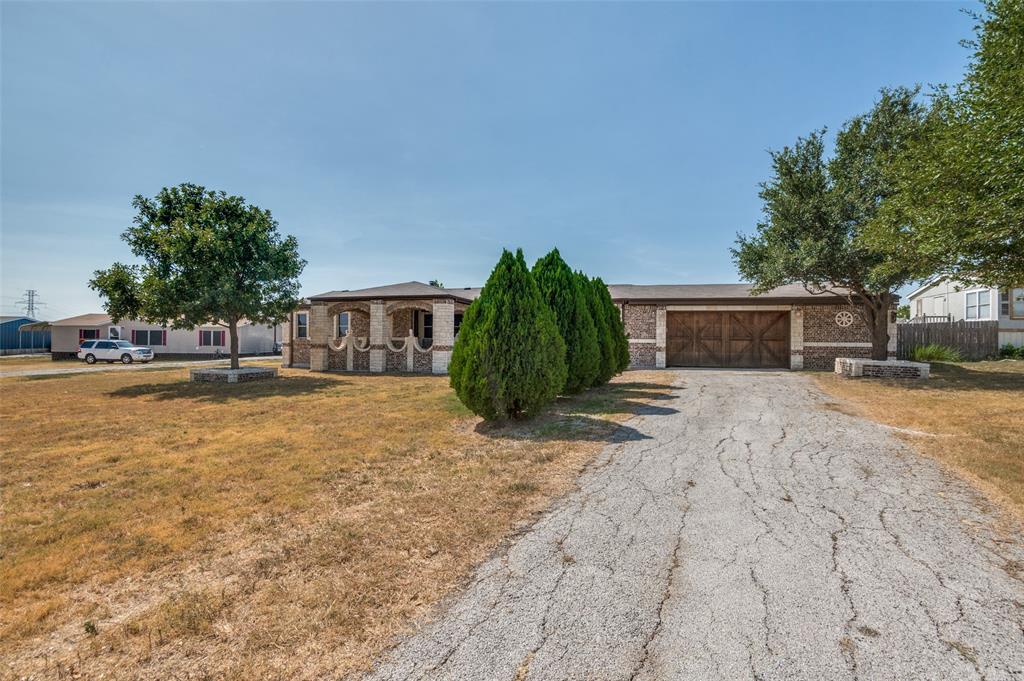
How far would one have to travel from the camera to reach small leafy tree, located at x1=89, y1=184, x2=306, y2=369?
50.3ft

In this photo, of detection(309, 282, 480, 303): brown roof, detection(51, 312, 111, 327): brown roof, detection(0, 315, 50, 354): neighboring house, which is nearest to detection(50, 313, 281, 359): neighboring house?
detection(51, 312, 111, 327): brown roof

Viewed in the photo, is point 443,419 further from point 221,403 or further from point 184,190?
point 184,190

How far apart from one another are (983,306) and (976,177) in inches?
899

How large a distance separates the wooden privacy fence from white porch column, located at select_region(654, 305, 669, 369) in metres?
10.9

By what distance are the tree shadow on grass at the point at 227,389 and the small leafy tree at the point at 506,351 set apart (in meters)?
7.25

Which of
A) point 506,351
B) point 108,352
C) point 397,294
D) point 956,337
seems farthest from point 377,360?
point 956,337

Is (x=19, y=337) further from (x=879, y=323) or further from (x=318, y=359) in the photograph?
(x=879, y=323)

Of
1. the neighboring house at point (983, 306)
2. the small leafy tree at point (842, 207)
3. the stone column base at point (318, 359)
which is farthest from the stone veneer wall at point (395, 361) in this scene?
the neighboring house at point (983, 306)

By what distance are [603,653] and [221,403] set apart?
40.6 ft

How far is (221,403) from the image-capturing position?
39.1 ft

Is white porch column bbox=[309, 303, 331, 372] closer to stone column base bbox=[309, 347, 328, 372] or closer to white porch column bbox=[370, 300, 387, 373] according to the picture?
stone column base bbox=[309, 347, 328, 372]

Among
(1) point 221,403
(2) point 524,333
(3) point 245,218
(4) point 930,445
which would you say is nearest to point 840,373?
(4) point 930,445

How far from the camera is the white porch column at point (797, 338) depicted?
19484 millimetres

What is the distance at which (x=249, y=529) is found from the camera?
414 cm
